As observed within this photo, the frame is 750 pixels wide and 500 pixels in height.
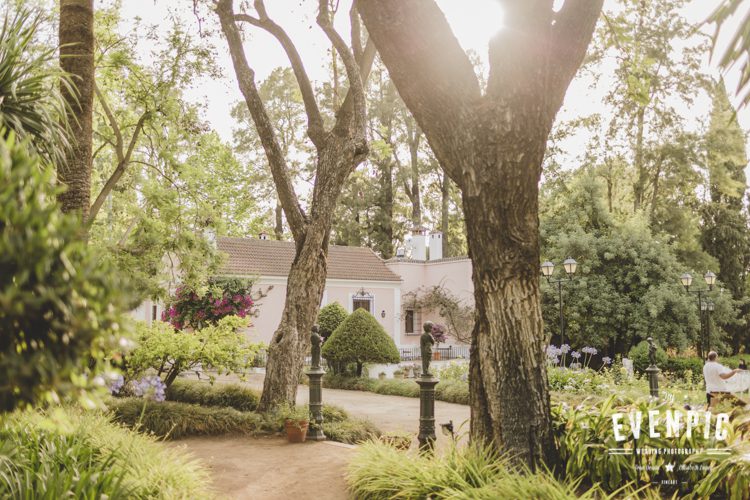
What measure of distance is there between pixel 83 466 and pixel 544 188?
86.7 feet

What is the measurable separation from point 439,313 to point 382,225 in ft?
30.7

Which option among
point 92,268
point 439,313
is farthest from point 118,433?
point 439,313

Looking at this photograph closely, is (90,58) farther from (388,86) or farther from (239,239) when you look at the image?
(388,86)

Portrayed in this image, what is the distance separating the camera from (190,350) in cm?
985

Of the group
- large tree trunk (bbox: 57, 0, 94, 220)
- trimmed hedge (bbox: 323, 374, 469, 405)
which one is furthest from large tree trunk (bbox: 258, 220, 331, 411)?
trimmed hedge (bbox: 323, 374, 469, 405)

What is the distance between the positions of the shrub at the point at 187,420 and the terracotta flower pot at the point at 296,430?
503mm

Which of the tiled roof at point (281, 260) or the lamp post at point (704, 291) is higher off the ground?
the tiled roof at point (281, 260)

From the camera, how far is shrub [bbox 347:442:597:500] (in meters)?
4.49

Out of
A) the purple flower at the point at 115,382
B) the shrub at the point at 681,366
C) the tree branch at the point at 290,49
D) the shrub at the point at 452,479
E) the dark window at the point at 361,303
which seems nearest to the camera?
the purple flower at the point at 115,382

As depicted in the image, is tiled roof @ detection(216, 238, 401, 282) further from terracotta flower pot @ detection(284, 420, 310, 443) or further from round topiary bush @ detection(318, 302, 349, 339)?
terracotta flower pot @ detection(284, 420, 310, 443)

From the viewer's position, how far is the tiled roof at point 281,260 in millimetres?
24631

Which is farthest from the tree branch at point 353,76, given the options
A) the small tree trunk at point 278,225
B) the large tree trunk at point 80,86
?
the small tree trunk at point 278,225

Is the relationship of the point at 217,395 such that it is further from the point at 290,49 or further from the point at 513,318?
the point at 513,318

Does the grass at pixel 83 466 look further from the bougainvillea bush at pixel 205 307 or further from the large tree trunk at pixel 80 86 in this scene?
the bougainvillea bush at pixel 205 307
